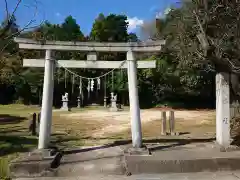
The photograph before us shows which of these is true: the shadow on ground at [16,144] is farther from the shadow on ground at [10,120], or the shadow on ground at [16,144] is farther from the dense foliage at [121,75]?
the dense foliage at [121,75]

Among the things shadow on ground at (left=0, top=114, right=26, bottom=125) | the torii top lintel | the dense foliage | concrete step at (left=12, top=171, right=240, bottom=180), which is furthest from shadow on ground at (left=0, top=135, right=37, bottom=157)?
the dense foliage

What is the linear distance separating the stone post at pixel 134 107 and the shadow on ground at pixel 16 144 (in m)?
3.67

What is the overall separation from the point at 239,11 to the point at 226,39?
3.21ft

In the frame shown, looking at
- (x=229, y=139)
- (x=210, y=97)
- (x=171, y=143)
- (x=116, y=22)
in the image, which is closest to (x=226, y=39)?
(x=229, y=139)

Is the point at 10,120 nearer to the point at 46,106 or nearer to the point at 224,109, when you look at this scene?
the point at 46,106

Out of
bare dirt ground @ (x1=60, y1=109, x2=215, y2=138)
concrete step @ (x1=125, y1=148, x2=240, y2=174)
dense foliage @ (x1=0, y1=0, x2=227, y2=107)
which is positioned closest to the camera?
concrete step @ (x1=125, y1=148, x2=240, y2=174)

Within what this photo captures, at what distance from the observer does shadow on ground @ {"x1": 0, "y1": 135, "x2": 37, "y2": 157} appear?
10.4 m

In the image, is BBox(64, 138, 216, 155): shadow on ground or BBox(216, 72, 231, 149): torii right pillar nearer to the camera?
BBox(216, 72, 231, 149): torii right pillar

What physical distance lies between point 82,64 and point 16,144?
4.00 metres

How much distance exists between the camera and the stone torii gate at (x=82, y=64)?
9.55 m

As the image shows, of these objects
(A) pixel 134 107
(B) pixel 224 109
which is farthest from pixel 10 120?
(B) pixel 224 109

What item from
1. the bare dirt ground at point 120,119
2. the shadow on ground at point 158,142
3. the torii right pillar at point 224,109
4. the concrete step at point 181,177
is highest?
the torii right pillar at point 224,109

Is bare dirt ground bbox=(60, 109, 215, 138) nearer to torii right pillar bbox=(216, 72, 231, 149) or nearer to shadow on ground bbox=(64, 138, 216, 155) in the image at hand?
shadow on ground bbox=(64, 138, 216, 155)

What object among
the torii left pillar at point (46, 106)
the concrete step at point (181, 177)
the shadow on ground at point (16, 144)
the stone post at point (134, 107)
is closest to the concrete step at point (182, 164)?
the concrete step at point (181, 177)
